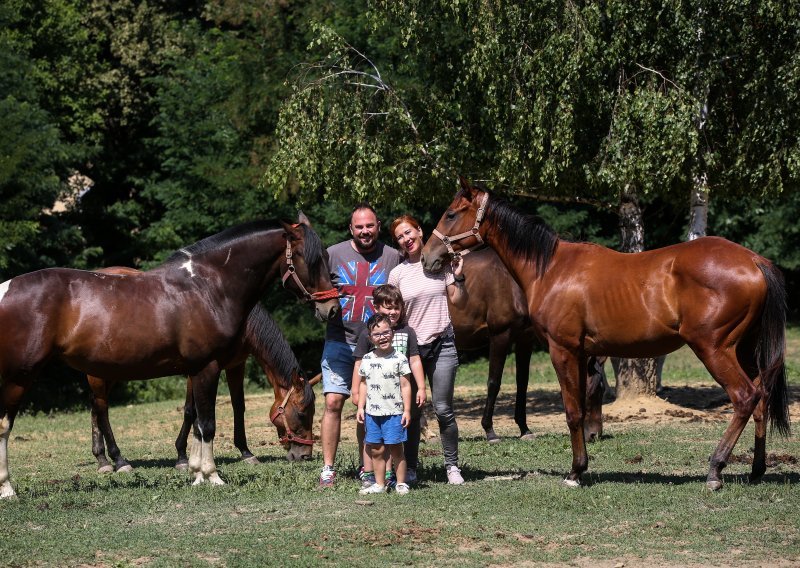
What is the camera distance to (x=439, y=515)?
22.4 feet

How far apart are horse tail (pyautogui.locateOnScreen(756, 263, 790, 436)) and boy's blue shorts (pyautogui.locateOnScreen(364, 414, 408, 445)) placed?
8.88 feet

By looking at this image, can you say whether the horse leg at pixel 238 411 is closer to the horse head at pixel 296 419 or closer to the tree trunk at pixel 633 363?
the horse head at pixel 296 419

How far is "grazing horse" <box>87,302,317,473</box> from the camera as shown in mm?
10227

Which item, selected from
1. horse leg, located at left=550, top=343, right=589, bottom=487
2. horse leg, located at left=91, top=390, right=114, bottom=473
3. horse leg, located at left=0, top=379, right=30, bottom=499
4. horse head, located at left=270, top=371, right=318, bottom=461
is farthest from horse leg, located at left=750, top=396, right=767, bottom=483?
horse leg, located at left=91, top=390, right=114, bottom=473

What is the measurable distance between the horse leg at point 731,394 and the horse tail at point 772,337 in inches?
7.5

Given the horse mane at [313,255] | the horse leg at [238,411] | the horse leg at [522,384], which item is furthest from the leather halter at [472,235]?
the horse leg at [522,384]

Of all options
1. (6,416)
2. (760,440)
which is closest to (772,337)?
(760,440)

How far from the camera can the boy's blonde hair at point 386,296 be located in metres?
7.52

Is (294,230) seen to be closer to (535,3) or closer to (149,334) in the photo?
(149,334)

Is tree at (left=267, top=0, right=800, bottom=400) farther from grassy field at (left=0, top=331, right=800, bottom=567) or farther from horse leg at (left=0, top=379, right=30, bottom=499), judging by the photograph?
horse leg at (left=0, top=379, right=30, bottom=499)

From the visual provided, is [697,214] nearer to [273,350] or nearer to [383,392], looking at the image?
[273,350]

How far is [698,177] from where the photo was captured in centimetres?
1283

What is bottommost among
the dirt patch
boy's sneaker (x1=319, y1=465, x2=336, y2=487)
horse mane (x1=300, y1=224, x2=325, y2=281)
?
the dirt patch

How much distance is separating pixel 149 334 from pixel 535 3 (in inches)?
272
